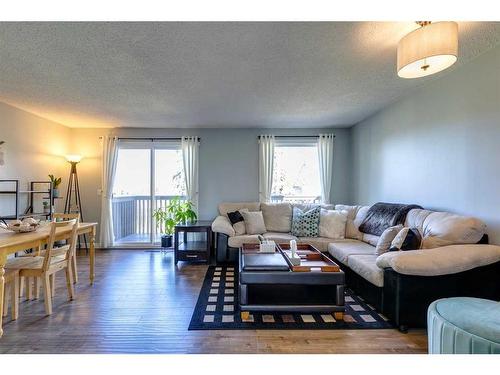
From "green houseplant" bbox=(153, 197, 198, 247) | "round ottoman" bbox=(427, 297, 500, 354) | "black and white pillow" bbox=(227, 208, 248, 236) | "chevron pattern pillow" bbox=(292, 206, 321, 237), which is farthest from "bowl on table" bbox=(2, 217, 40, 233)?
"round ottoman" bbox=(427, 297, 500, 354)

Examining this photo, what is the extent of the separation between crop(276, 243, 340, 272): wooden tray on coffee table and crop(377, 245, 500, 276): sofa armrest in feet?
1.77

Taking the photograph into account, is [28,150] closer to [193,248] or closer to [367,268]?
[193,248]

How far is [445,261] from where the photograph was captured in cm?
204

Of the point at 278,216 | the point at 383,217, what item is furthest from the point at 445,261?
the point at 278,216

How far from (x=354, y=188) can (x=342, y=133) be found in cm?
112

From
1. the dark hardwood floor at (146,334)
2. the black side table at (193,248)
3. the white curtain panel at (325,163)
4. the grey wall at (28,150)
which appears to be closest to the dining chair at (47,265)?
the dark hardwood floor at (146,334)

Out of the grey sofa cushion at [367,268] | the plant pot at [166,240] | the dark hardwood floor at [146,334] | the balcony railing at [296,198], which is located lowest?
the dark hardwood floor at [146,334]

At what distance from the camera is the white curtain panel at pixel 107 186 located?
4.94 meters

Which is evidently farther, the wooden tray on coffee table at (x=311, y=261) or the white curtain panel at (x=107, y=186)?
the white curtain panel at (x=107, y=186)

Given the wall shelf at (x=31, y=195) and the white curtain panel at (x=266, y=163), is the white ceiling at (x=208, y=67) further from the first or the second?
the wall shelf at (x=31, y=195)

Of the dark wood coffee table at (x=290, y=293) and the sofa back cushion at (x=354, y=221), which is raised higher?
the sofa back cushion at (x=354, y=221)

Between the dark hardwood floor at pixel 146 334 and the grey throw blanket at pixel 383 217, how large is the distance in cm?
132

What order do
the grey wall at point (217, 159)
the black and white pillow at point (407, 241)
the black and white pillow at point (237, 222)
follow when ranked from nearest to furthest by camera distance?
the black and white pillow at point (407, 241) → the black and white pillow at point (237, 222) → the grey wall at point (217, 159)
